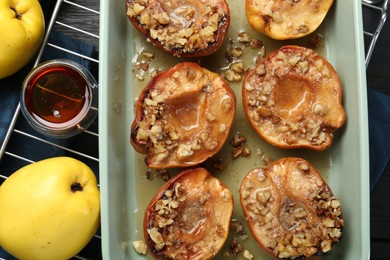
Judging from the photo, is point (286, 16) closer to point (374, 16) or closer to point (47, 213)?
point (374, 16)

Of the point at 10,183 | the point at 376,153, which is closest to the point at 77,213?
the point at 10,183

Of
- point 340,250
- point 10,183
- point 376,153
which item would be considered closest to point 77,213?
point 10,183

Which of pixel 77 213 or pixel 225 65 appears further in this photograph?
pixel 225 65

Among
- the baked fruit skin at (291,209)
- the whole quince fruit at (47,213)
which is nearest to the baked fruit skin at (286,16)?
the baked fruit skin at (291,209)

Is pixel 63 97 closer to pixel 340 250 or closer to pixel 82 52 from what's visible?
pixel 82 52

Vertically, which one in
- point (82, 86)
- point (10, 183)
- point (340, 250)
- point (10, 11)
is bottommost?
point (340, 250)

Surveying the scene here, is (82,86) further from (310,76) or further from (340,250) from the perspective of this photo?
(340,250)

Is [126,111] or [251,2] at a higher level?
[251,2]
